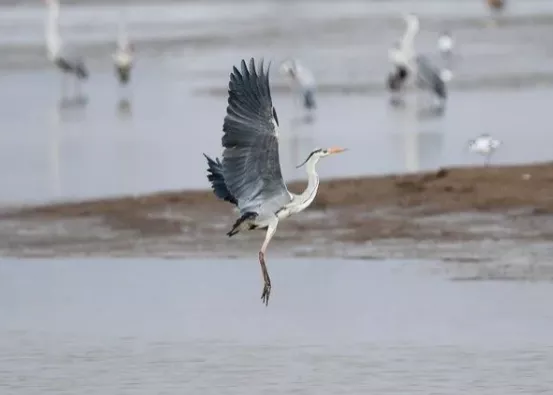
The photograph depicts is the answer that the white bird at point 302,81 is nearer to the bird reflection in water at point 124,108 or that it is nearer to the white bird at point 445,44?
the bird reflection in water at point 124,108

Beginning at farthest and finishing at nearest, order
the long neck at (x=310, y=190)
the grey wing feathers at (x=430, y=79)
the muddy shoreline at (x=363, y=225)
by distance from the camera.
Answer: the grey wing feathers at (x=430, y=79)
the muddy shoreline at (x=363, y=225)
the long neck at (x=310, y=190)

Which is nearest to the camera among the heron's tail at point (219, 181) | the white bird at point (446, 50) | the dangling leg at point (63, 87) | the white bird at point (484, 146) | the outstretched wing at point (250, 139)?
the outstretched wing at point (250, 139)

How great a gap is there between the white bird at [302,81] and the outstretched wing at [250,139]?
36.9 feet

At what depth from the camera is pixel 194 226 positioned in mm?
12891

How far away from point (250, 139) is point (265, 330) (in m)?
1.03

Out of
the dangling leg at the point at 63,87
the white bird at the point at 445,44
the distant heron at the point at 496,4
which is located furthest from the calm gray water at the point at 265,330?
the distant heron at the point at 496,4

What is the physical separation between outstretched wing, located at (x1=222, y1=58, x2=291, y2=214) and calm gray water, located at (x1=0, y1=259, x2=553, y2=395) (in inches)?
29.7

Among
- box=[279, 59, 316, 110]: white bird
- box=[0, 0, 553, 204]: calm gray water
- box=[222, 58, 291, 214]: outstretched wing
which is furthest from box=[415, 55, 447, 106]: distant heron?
box=[222, 58, 291, 214]: outstretched wing

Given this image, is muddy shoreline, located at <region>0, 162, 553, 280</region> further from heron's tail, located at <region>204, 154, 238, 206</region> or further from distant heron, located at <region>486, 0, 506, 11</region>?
distant heron, located at <region>486, 0, 506, 11</region>

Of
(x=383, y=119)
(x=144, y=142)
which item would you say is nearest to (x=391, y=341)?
(x=144, y=142)

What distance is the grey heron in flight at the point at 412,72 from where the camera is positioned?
21755mm

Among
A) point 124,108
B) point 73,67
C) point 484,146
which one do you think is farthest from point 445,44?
point 484,146

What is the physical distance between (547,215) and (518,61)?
15.4 metres

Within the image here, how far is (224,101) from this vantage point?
2244cm
